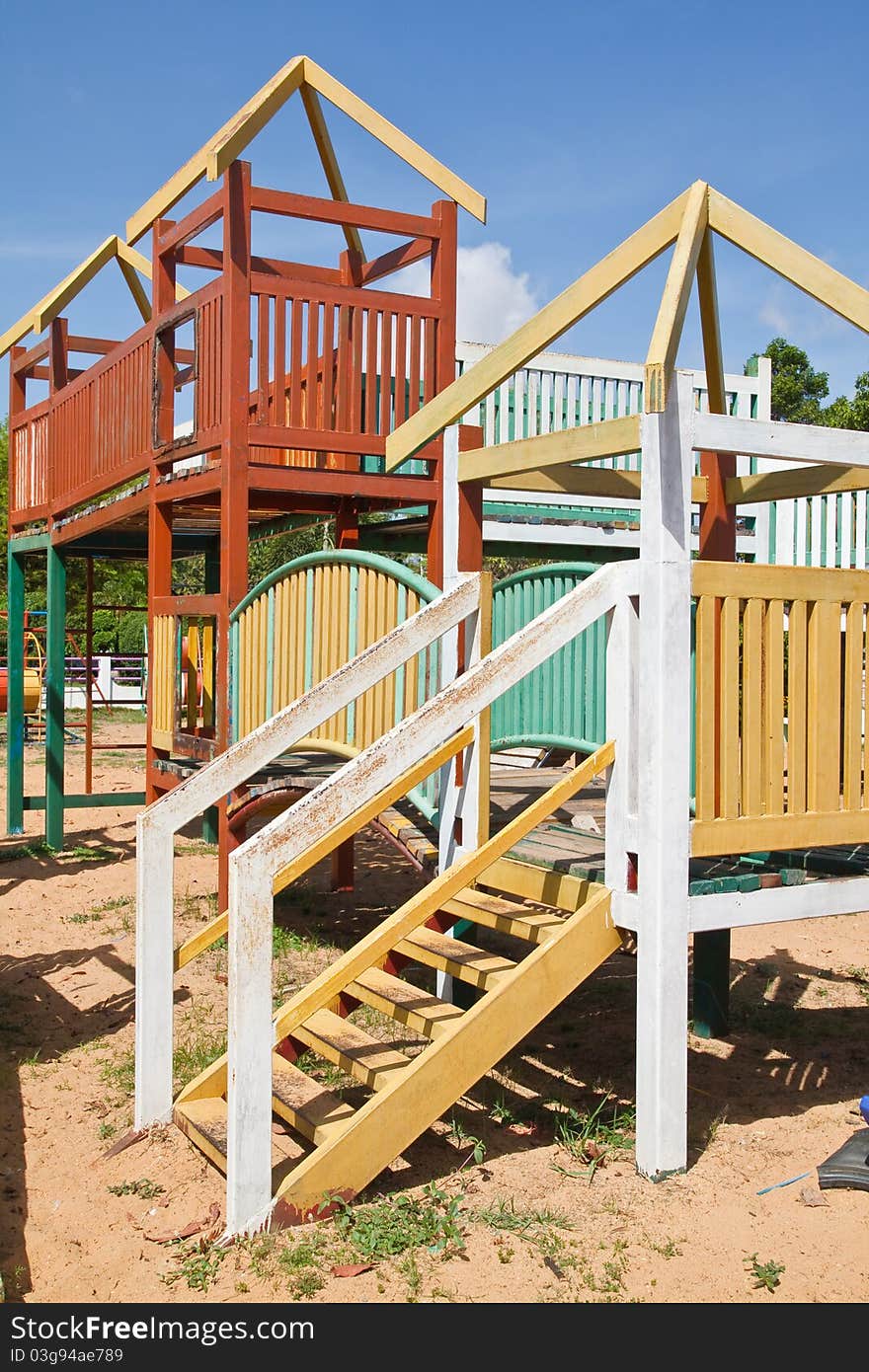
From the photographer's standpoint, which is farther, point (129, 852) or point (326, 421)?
point (129, 852)

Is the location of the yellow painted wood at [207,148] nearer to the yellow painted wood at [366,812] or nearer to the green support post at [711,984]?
the yellow painted wood at [366,812]

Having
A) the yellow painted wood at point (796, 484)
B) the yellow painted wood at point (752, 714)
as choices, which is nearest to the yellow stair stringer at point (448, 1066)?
the yellow painted wood at point (752, 714)

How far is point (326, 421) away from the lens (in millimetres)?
8812

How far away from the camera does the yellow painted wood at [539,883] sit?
216 inches

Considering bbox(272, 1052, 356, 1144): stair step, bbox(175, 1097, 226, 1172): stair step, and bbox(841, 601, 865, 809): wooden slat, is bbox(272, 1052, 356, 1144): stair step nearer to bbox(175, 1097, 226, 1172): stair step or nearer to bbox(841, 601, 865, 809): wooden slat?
bbox(175, 1097, 226, 1172): stair step

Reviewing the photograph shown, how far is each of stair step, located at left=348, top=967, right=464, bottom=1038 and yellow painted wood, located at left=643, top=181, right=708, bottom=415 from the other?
2.50m

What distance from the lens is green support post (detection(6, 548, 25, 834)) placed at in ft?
45.9

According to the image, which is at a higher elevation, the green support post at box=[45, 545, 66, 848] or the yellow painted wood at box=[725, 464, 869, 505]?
the yellow painted wood at box=[725, 464, 869, 505]

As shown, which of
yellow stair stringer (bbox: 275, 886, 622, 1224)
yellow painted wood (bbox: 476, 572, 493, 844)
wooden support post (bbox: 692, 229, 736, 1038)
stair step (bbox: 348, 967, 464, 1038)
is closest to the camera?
yellow stair stringer (bbox: 275, 886, 622, 1224)

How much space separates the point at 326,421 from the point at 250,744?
382 cm

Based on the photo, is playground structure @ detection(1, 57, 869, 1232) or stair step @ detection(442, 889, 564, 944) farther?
stair step @ detection(442, 889, 564, 944)

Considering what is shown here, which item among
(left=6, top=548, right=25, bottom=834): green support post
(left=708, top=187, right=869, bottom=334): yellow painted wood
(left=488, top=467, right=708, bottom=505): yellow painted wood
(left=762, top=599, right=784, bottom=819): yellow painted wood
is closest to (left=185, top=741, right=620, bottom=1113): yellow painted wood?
(left=762, top=599, right=784, bottom=819): yellow painted wood
